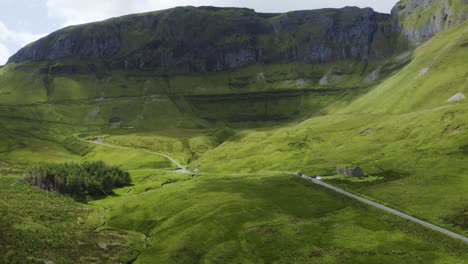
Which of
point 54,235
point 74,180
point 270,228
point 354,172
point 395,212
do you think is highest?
point 54,235

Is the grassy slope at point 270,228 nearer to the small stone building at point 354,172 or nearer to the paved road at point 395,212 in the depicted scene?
the paved road at point 395,212

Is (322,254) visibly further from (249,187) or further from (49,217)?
(49,217)

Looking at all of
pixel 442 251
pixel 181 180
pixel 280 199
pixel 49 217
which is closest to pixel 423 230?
pixel 442 251

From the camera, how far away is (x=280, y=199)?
5522 inches

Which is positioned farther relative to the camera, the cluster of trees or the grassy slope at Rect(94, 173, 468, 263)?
the cluster of trees

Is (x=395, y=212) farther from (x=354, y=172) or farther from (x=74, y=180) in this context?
(x=74, y=180)

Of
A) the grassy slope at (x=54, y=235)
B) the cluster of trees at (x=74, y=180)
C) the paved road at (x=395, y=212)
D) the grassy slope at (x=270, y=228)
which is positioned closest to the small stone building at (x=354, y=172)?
the paved road at (x=395, y=212)

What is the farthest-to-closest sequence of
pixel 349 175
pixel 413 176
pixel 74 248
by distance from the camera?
1. pixel 349 175
2. pixel 413 176
3. pixel 74 248

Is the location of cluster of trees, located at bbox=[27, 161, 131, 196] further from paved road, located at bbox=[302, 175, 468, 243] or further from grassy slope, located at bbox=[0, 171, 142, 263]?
paved road, located at bbox=[302, 175, 468, 243]

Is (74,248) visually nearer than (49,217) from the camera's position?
Yes

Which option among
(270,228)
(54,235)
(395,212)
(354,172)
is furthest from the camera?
(354,172)

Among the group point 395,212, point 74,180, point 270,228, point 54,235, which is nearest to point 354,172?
point 395,212

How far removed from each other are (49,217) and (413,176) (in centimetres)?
13140

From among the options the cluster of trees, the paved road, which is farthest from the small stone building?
the cluster of trees
